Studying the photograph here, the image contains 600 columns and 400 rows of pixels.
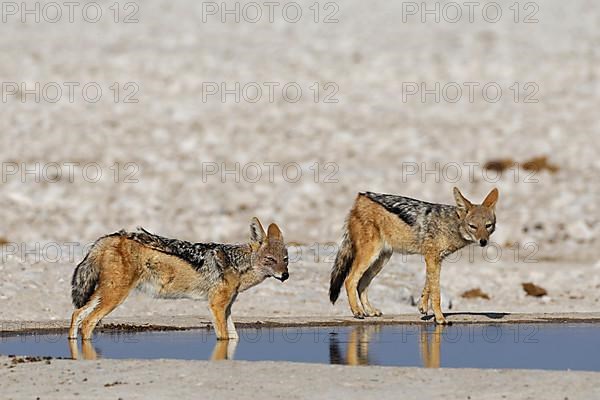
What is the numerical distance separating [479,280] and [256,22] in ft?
98.2

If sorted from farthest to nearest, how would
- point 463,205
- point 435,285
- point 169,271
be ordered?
point 463,205
point 435,285
point 169,271

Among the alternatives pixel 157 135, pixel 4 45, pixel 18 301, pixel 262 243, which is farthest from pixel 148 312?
pixel 4 45

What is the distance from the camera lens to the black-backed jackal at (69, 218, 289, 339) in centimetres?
1352

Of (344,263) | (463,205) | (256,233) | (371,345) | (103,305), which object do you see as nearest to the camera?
(371,345)

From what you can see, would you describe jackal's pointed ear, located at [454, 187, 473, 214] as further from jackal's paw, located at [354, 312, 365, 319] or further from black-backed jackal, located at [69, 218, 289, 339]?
black-backed jackal, located at [69, 218, 289, 339]

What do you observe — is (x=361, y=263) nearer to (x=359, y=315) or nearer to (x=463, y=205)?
(x=359, y=315)

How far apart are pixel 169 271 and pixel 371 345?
234cm

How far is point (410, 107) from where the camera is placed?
41.2 meters

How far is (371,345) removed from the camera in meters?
13.2

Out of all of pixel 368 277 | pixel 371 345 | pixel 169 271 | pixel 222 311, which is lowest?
pixel 371 345

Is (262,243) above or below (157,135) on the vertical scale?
below

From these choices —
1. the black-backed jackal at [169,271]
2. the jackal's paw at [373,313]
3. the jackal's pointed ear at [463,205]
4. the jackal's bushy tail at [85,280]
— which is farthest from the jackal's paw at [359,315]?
the jackal's bushy tail at [85,280]

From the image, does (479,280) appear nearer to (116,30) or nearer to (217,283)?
(217,283)

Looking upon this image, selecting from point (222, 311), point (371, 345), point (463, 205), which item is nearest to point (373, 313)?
point (463, 205)
